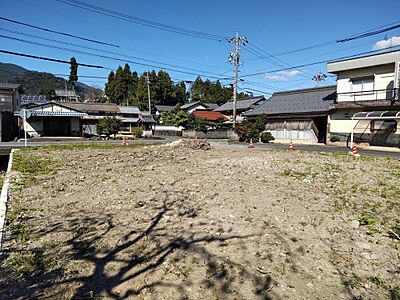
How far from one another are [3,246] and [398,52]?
70.0 ft

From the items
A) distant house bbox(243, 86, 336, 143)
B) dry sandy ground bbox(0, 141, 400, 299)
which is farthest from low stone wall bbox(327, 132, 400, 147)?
dry sandy ground bbox(0, 141, 400, 299)

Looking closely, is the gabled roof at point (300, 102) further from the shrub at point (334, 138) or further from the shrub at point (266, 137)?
the shrub at point (266, 137)

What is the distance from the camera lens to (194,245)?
343 centimetres

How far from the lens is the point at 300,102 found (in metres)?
24.7

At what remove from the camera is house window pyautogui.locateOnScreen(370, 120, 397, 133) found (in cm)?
1694

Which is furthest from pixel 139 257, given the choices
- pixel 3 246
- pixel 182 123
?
pixel 182 123

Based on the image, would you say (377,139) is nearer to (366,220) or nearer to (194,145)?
(194,145)

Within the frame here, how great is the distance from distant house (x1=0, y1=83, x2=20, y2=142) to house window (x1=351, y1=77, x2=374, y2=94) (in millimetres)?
26391

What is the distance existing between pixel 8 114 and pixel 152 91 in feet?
112

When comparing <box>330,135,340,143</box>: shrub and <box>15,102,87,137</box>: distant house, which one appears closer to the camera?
<box>330,135,340,143</box>: shrub

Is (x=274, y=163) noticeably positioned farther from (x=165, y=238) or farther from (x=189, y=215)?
(x=165, y=238)

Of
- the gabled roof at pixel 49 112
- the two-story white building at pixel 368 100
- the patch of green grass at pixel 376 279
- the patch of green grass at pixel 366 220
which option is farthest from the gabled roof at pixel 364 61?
the gabled roof at pixel 49 112

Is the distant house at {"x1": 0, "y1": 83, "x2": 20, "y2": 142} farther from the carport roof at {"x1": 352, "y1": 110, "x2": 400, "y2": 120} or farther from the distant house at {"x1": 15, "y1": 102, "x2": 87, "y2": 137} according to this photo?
the carport roof at {"x1": 352, "y1": 110, "x2": 400, "y2": 120}

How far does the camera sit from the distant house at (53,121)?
→ 26.0 metres
